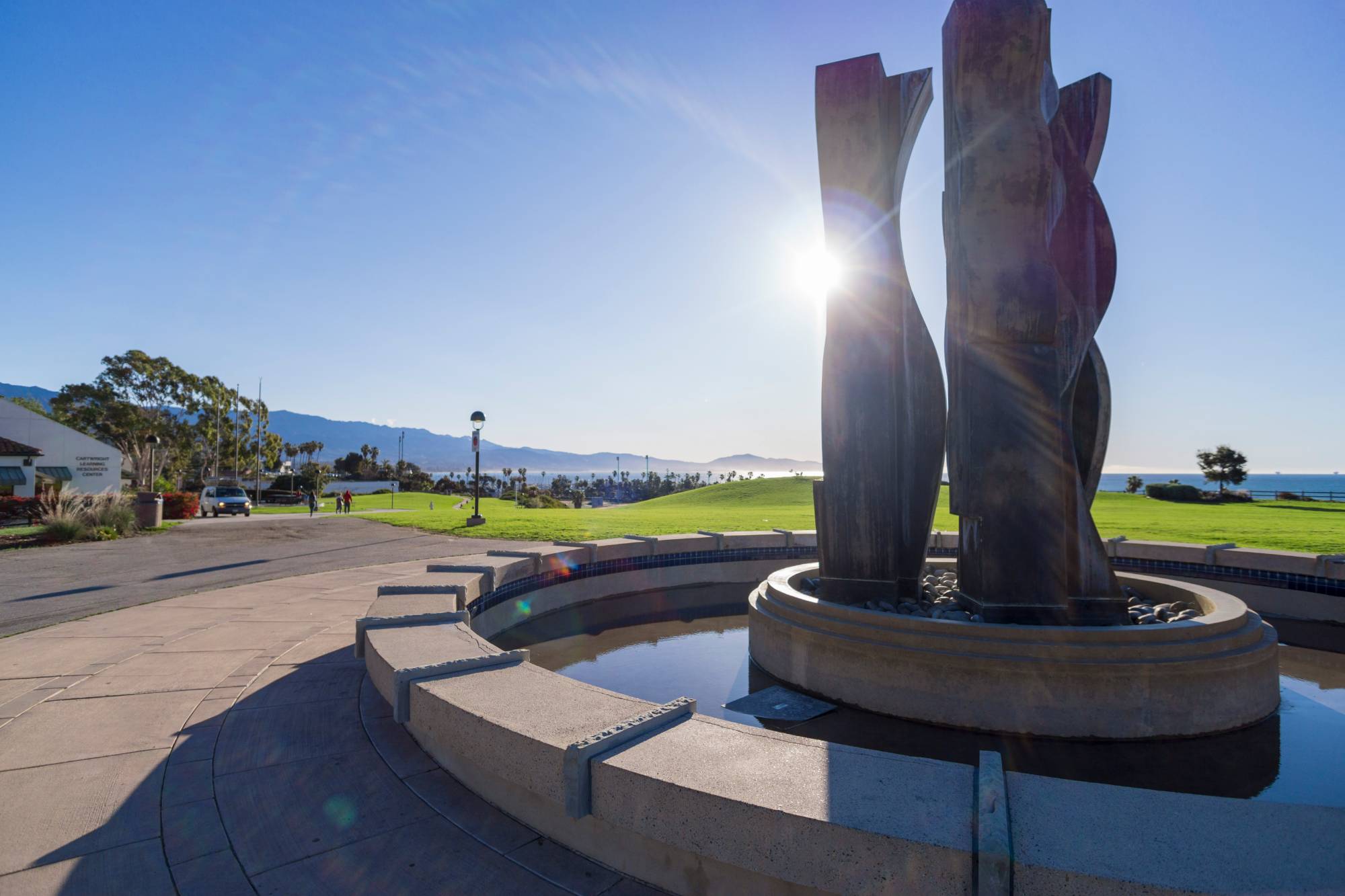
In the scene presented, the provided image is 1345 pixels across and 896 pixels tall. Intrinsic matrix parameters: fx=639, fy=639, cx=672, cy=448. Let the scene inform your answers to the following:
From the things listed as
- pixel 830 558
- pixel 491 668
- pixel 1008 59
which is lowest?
pixel 491 668

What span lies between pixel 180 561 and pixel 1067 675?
1573 centimetres

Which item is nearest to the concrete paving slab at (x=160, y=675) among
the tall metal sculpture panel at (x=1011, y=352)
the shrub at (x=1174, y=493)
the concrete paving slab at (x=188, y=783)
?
the concrete paving slab at (x=188, y=783)

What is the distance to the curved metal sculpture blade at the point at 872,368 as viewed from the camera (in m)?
6.92

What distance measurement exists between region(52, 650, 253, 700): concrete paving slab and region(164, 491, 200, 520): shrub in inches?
882

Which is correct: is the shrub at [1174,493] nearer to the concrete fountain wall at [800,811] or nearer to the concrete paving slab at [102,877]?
the concrete fountain wall at [800,811]

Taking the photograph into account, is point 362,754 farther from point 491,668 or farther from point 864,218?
point 864,218

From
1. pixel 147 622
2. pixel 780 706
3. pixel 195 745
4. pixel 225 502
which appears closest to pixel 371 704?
pixel 195 745

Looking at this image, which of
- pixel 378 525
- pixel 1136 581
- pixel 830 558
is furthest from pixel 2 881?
pixel 378 525

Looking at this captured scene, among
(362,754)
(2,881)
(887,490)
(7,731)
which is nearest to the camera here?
(2,881)

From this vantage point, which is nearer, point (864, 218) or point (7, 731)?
point (7, 731)

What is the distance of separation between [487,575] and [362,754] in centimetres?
358

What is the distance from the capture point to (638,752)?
2934mm

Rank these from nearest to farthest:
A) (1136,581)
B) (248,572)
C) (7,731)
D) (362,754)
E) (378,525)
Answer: (362,754), (7,731), (1136,581), (248,572), (378,525)

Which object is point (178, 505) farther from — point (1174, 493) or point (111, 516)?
point (1174, 493)
